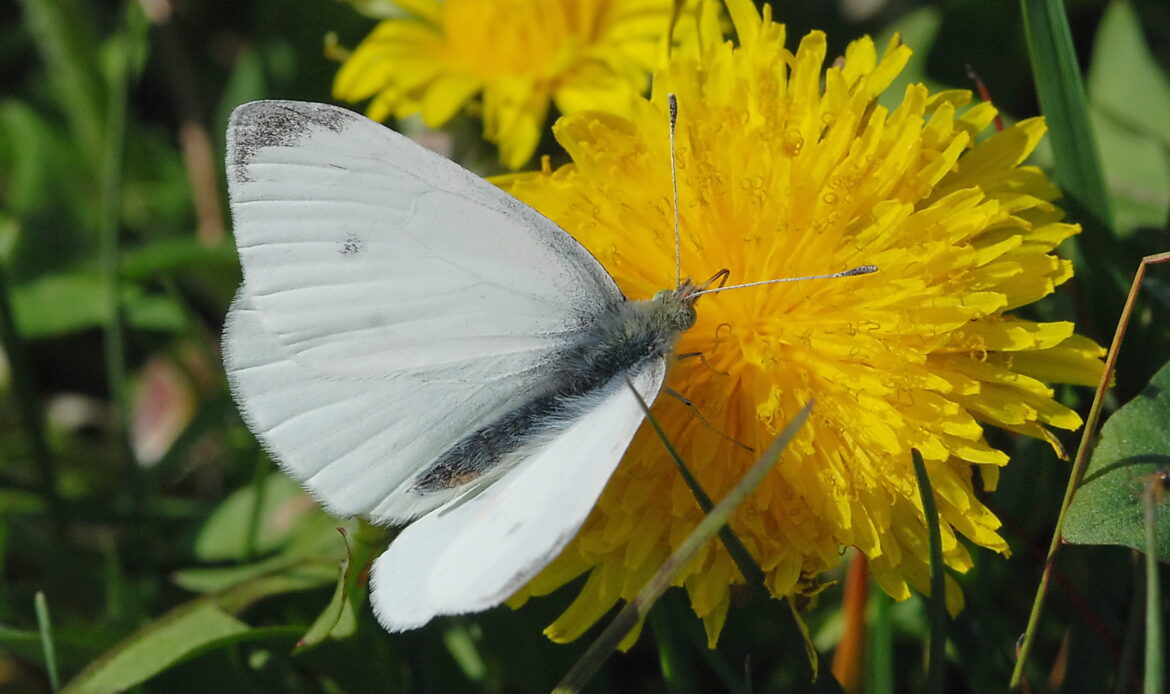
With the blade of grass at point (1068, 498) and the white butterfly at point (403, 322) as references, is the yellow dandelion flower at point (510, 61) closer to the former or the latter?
the white butterfly at point (403, 322)

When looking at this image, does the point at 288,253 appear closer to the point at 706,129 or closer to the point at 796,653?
the point at 706,129

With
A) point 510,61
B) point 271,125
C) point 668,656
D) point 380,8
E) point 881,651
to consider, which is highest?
point 380,8

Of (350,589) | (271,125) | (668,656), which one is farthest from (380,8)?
(668,656)

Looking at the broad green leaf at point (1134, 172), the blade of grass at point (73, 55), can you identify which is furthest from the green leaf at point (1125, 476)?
the blade of grass at point (73, 55)

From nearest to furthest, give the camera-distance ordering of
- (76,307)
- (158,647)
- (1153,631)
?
(1153,631)
(158,647)
(76,307)

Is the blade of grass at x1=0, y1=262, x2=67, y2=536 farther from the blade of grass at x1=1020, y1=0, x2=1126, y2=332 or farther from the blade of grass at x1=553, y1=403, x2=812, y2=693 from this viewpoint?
the blade of grass at x1=1020, y1=0, x2=1126, y2=332

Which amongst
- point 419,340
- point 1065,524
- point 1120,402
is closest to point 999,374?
point 1065,524

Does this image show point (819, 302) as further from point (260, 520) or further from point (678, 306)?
point (260, 520)
